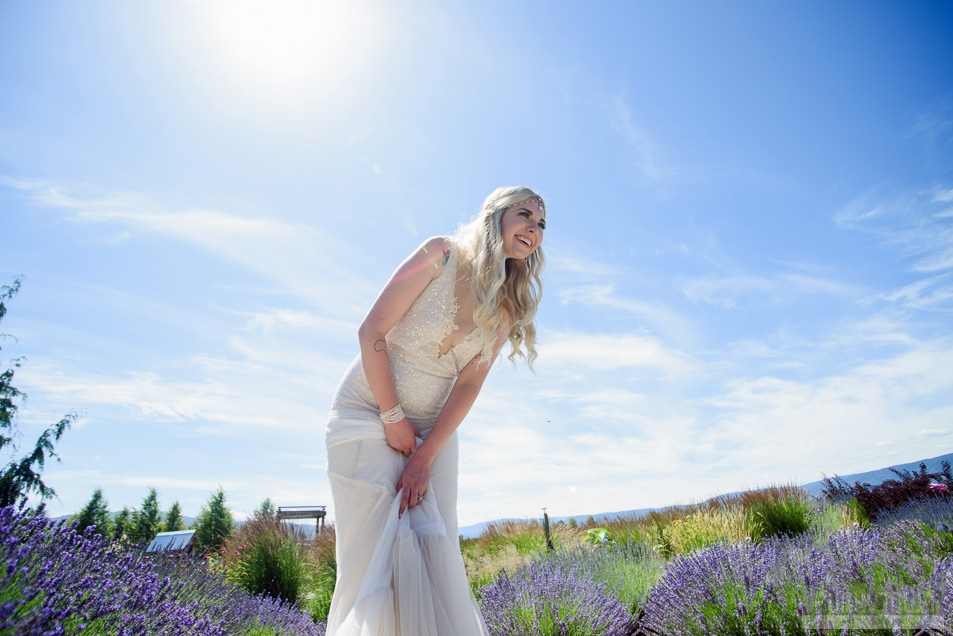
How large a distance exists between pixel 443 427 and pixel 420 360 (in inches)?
14.3

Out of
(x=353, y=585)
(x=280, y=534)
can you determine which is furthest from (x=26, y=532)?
(x=280, y=534)

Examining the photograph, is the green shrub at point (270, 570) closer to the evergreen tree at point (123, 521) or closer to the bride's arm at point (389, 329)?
the bride's arm at point (389, 329)

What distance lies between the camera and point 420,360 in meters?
2.27

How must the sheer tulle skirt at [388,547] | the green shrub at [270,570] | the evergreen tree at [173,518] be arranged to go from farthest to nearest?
the evergreen tree at [173,518]
the green shrub at [270,570]
the sheer tulle skirt at [388,547]

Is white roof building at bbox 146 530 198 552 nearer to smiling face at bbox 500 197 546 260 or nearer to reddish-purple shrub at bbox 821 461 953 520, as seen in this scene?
smiling face at bbox 500 197 546 260

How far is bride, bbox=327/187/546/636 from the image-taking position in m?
1.69

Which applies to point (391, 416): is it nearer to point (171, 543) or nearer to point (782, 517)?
point (171, 543)

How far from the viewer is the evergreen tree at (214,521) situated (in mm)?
14188

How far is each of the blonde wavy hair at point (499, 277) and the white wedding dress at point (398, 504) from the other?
0.12 m

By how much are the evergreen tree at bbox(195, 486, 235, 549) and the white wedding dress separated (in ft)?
49.6

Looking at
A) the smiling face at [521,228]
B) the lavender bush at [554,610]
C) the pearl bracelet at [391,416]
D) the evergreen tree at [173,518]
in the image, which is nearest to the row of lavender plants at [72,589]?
the pearl bracelet at [391,416]

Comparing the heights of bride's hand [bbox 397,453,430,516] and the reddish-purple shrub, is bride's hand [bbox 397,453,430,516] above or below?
above

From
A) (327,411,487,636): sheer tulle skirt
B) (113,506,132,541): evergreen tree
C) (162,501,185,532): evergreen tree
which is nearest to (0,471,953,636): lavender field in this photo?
(327,411,487,636): sheer tulle skirt

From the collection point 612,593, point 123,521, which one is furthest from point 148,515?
point 612,593
